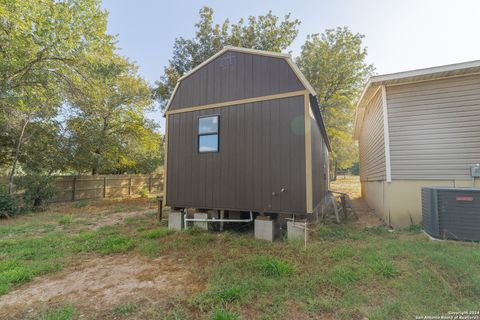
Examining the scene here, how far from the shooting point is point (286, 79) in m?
4.93

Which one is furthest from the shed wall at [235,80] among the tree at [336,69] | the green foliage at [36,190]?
the tree at [336,69]

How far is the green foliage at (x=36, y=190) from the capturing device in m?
8.89

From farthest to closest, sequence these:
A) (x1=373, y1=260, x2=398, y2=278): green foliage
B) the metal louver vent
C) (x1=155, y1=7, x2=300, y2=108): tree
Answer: (x1=155, y1=7, x2=300, y2=108): tree < the metal louver vent < (x1=373, y1=260, x2=398, y2=278): green foliage

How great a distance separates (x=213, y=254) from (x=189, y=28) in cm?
1450

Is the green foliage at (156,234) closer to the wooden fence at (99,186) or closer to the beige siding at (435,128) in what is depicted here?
the beige siding at (435,128)

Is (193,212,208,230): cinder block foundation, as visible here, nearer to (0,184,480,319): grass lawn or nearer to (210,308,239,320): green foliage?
(0,184,480,319): grass lawn

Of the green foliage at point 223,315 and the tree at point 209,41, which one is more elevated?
the tree at point 209,41

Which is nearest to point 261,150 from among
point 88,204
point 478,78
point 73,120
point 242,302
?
point 242,302

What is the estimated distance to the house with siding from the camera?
5.20m

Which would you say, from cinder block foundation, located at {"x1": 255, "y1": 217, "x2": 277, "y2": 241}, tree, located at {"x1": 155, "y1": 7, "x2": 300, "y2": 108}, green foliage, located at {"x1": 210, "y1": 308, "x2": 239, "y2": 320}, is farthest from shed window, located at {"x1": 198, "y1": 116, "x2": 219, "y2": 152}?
tree, located at {"x1": 155, "y1": 7, "x2": 300, "y2": 108}

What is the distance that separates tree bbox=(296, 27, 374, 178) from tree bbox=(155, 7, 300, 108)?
3408 mm

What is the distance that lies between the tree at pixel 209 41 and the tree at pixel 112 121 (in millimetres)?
1868

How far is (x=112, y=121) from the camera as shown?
45.1ft

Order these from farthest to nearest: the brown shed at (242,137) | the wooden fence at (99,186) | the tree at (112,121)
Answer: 1. the wooden fence at (99,186)
2. the tree at (112,121)
3. the brown shed at (242,137)
